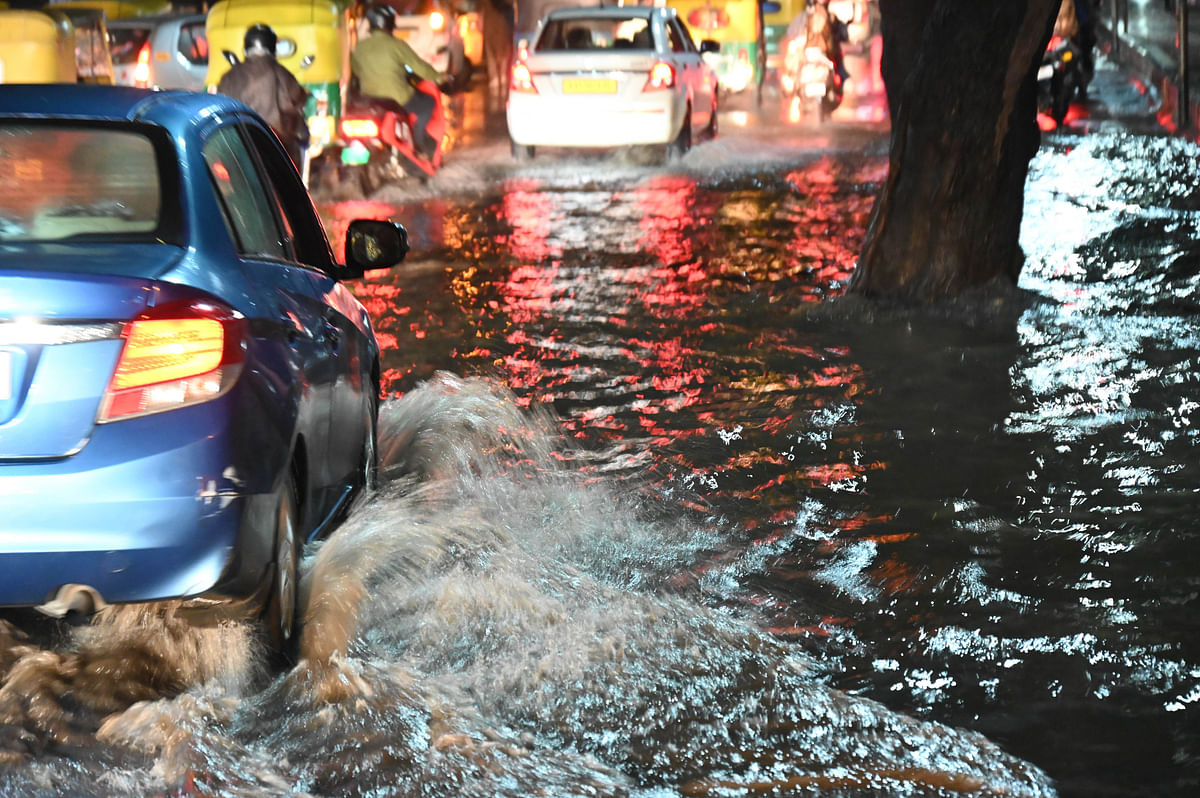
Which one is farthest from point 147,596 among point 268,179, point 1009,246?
point 1009,246

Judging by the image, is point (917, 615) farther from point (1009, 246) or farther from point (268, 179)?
point (1009, 246)

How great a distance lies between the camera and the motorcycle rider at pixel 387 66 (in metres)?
17.7

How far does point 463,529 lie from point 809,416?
2520 mm

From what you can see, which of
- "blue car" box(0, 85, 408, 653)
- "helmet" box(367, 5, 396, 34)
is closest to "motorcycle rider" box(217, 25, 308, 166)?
"helmet" box(367, 5, 396, 34)

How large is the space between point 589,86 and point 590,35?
5.10ft

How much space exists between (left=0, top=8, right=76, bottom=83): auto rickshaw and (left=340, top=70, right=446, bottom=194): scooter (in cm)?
294

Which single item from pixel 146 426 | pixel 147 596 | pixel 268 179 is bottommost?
pixel 147 596

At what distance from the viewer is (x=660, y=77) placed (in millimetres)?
19172

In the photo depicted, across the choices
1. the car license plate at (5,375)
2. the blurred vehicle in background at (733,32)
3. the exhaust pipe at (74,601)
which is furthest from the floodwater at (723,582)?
the blurred vehicle in background at (733,32)

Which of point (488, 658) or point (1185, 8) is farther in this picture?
point (1185, 8)

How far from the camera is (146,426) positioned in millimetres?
3877

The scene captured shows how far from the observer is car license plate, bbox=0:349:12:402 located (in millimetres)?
3820

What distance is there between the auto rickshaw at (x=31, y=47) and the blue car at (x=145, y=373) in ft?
43.1

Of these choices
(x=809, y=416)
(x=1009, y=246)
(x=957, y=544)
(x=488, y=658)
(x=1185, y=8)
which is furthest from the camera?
(x=1185, y=8)
